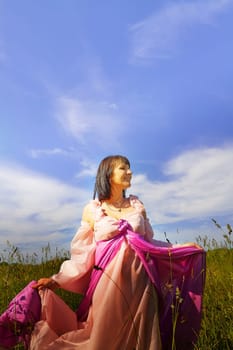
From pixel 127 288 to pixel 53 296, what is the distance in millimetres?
820

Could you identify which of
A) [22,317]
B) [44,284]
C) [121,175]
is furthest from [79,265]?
[121,175]

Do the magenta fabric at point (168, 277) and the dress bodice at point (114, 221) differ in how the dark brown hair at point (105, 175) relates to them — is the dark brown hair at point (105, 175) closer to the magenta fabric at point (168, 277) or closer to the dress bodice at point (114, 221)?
the dress bodice at point (114, 221)

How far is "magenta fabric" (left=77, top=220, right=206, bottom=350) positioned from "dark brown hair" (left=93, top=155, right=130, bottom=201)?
425mm

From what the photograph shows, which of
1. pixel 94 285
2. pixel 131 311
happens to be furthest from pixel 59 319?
pixel 131 311

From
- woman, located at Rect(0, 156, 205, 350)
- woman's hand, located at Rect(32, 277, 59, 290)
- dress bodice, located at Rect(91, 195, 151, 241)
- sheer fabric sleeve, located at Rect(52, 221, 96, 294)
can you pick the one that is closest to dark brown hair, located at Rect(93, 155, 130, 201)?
woman, located at Rect(0, 156, 205, 350)

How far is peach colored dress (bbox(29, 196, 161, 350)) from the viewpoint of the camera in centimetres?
402

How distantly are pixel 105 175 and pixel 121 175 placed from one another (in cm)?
18

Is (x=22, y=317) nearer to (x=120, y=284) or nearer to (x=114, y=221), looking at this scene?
(x=120, y=284)

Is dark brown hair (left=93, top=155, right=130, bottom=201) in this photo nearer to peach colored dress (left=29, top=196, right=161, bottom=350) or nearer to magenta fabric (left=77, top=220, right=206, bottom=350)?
peach colored dress (left=29, top=196, right=161, bottom=350)

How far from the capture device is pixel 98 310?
13.5 ft

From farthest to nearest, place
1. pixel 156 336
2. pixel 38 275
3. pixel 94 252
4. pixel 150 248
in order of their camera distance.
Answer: pixel 38 275
pixel 94 252
pixel 150 248
pixel 156 336

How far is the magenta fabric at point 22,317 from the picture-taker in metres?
4.34

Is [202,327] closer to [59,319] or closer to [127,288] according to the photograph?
[127,288]

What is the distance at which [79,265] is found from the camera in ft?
14.9
